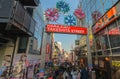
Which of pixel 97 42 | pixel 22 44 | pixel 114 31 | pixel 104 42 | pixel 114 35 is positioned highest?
pixel 114 31

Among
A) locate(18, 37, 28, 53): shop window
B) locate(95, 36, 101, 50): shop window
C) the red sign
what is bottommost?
locate(18, 37, 28, 53): shop window

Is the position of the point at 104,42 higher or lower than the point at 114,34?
lower

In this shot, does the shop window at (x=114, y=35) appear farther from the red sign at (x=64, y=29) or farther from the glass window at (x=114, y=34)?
the red sign at (x=64, y=29)

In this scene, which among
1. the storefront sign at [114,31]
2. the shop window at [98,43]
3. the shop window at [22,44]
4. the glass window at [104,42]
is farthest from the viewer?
the shop window at [98,43]

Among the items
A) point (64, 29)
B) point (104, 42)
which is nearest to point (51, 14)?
point (64, 29)

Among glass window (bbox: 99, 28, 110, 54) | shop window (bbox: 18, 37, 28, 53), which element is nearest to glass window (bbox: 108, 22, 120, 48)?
glass window (bbox: 99, 28, 110, 54)

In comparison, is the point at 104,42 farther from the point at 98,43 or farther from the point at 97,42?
the point at 97,42

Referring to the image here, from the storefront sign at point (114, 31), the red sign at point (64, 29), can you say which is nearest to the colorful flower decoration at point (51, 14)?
the red sign at point (64, 29)

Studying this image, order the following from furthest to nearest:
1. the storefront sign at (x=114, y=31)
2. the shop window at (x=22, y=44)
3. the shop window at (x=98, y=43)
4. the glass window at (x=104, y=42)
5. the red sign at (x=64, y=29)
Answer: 1. the shop window at (x=98, y=43)
2. the glass window at (x=104, y=42)
3. the red sign at (x=64, y=29)
4. the storefront sign at (x=114, y=31)
5. the shop window at (x=22, y=44)

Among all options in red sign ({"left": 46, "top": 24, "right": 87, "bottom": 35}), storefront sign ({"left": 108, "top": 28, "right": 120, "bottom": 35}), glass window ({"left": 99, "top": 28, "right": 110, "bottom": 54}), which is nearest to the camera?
storefront sign ({"left": 108, "top": 28, "right": 120, "bottom": 35})

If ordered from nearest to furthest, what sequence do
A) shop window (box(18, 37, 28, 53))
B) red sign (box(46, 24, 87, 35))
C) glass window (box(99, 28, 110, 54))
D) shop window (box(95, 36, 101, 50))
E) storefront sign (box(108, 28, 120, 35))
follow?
shop window (box(18, 37, 28, 53))
storefront sign (box(108, 28, 120, 35))
red sign (box(46, 24, 87, 35))
glass window (box(99, 28, 110, 54))
shop window (box(95, 36, 101, 50))

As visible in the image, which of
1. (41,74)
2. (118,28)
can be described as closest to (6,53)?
(41,74)

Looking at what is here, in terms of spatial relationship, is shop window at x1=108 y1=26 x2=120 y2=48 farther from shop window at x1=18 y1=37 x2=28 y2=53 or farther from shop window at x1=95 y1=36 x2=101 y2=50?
shop window at x1=18 y1=37 x2=28 y2=53

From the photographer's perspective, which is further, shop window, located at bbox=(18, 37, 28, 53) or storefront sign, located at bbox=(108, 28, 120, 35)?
storefront sign, located at bbox=(108, 28, 120, 35)
